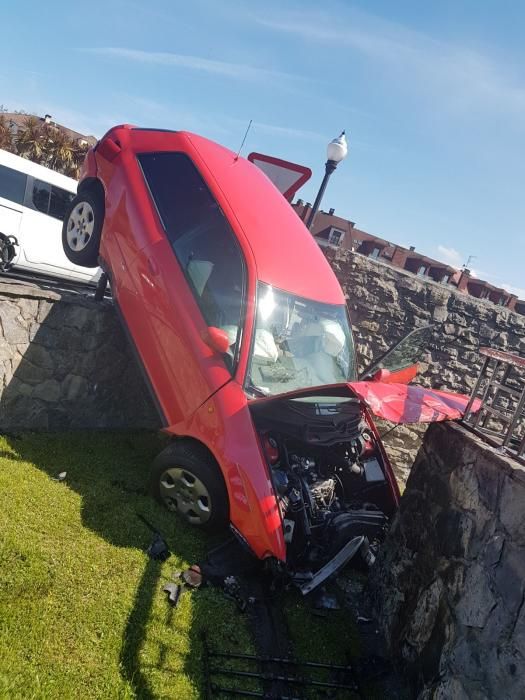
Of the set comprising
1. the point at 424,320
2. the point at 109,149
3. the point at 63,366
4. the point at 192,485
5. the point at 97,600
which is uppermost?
the point at 109,149

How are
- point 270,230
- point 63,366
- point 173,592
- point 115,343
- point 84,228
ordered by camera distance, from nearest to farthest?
1. point 173,592
2. point 270,230
3. point 63,366
4. point 115,343
5. point 84,228

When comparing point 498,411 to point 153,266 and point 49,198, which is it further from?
point 49,198

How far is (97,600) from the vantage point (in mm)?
3086

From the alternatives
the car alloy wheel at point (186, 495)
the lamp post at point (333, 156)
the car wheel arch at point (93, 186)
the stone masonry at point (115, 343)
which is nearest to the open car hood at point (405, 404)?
the car alloy wheel at point (186, 495)

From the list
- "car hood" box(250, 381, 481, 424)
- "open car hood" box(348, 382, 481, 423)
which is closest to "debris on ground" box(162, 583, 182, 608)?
"car hood" box(250, 381, 481, 424)

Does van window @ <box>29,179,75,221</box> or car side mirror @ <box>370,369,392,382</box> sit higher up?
van window @ <box>29,179,75,221</box>

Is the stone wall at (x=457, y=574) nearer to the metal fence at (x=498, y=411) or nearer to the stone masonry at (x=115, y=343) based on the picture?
the metal fence at (x=498, y=411)

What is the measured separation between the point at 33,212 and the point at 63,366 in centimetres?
425

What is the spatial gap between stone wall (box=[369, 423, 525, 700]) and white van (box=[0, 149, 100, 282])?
7.10 metres

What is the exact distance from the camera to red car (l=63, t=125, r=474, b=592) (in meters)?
3.86

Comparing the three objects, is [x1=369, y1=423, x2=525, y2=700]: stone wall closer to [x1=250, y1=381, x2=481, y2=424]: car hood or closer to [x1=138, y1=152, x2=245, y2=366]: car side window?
[x1=250, y1=381, x2=481, y2=424]: car hood

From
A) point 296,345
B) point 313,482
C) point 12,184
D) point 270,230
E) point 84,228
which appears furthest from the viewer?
point 12,184

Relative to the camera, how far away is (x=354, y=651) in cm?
356

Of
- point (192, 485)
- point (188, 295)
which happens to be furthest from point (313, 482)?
point (188, 295)
